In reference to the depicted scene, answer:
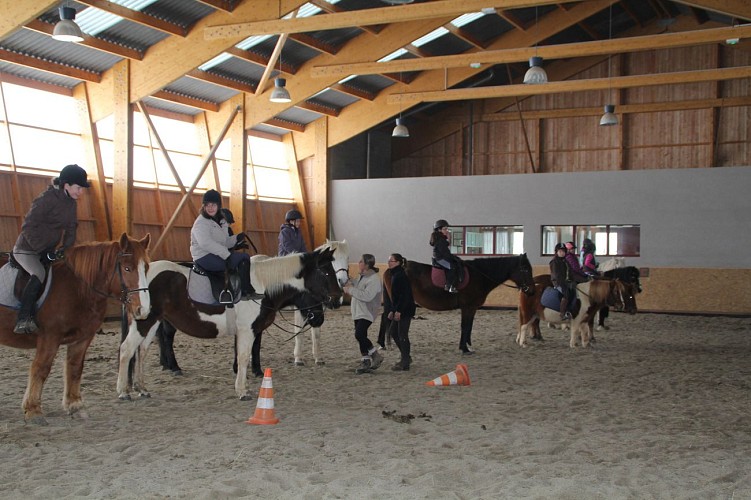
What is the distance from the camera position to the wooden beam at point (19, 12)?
431 inches

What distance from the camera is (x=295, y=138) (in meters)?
22.5

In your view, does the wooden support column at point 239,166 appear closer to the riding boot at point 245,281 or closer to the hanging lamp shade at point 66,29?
the hanging lamp shade at point 66,29

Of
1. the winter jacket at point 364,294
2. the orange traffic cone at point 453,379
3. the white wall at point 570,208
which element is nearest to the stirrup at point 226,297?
the winter jacket at point 364,294

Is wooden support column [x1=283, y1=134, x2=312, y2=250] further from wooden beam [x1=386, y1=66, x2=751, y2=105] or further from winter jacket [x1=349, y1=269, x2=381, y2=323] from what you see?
winter jacket [x1=349, y1=269, x2=381, y2=323]

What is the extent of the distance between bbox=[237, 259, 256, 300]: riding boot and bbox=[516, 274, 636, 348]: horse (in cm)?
562

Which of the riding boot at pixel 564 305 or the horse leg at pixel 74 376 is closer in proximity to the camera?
the horse leg at pixel 74 376

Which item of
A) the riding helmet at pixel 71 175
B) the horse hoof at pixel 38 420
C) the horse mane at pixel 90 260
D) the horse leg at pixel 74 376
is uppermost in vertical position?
the riding helmet at pixel 71 175

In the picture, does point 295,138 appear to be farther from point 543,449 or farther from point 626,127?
point 543,449

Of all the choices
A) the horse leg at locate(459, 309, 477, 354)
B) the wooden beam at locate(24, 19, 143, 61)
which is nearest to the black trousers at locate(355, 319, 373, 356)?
the horse leg at locate(459, 309, 477, 354)

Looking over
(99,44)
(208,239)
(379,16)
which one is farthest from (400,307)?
(99,44)

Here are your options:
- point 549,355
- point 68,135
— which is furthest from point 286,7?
point 549,355

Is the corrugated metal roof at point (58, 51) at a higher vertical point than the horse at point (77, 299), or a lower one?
higher

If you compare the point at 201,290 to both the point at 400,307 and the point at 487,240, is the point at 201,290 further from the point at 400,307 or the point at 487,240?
the point at 487,240

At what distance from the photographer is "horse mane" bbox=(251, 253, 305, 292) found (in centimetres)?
730
